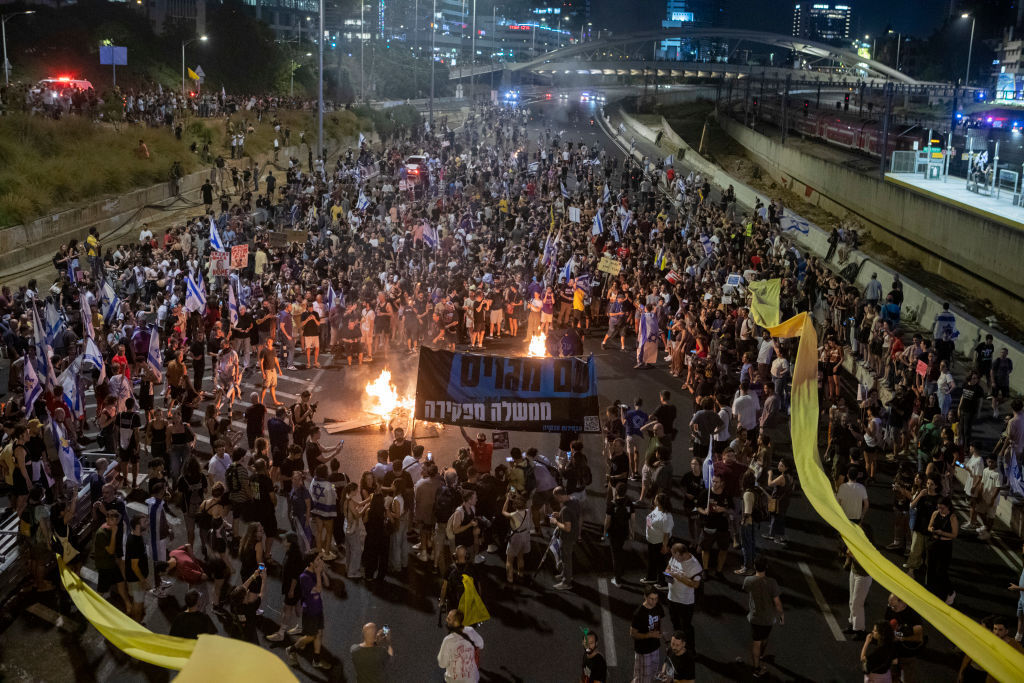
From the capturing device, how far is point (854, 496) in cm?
1235

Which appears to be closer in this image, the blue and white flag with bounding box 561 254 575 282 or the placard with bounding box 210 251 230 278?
the placard with bounding box 210 251 230 278

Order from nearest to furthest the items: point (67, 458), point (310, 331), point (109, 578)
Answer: point (109, 578) < point (67, 458) < point (310, 331)

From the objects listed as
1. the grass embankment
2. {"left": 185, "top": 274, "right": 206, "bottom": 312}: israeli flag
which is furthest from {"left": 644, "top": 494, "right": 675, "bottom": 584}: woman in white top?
the grass embankment

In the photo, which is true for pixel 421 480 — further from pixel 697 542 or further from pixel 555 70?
pixel 555 70

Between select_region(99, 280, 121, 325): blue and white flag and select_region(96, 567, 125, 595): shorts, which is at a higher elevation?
select_region(99, 280, 121, 325): blue and white flag

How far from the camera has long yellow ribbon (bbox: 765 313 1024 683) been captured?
4.93 m

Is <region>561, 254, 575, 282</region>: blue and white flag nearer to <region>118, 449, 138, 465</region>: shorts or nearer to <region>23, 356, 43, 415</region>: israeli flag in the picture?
<region>118, 449, 138, 465</region>: shorts

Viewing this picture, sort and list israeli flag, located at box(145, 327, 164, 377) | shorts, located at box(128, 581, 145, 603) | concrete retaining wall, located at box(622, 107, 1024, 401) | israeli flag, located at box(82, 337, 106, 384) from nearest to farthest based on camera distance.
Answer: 1. shorts, located at box(128, 581, 145, 603)
2. israeli flag, located at box(82, 337, 106, 384)
3. israeli flag, located at box(145, 327, 164, 377)
4. concrete retaining wall, located at box(622, 107, 1024, 401)

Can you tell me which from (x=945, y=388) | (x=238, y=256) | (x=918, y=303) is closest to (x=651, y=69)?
(x=918, y=303)

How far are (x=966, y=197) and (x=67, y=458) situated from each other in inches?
1278

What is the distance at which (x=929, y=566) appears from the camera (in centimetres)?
1163

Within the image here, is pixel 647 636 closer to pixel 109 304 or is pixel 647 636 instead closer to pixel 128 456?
pixel 128 456

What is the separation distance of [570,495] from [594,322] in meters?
14.4

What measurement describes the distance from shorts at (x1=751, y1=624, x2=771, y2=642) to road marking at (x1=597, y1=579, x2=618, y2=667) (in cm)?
144
